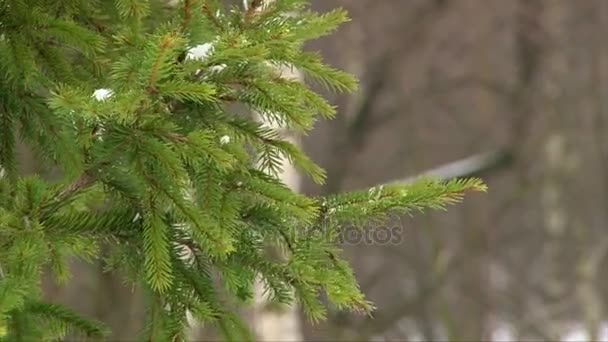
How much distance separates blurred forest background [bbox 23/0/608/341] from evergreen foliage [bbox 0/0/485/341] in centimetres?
582

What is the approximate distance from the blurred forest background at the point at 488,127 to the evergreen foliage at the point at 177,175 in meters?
5.82

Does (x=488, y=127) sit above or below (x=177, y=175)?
above

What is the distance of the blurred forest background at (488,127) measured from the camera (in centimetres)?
1034

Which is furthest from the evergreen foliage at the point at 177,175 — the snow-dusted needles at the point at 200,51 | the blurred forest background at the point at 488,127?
the blurred forest background at the point at 488,127

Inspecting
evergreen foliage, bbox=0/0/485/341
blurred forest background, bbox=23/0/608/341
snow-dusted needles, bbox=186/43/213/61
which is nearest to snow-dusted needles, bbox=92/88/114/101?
evergreen foliage, bbox=0/0/485/341

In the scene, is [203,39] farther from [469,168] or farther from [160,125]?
[469,168]

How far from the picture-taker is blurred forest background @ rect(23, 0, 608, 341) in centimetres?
1034

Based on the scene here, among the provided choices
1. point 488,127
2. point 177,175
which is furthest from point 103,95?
point 488,127

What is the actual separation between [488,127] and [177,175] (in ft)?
49.0

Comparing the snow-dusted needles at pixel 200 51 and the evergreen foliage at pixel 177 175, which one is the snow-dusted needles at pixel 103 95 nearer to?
the evergreen foliage at pixel 177 175

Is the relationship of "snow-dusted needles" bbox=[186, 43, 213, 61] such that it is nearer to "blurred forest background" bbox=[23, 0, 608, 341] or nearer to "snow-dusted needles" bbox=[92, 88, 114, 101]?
"snow-dusted needles" bbox=[92, 88, 114, 101]

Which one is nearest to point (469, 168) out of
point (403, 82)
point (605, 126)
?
point (605, 126)

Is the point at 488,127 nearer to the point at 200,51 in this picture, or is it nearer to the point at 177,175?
the point at 200,51

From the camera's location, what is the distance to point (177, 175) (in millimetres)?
1856
